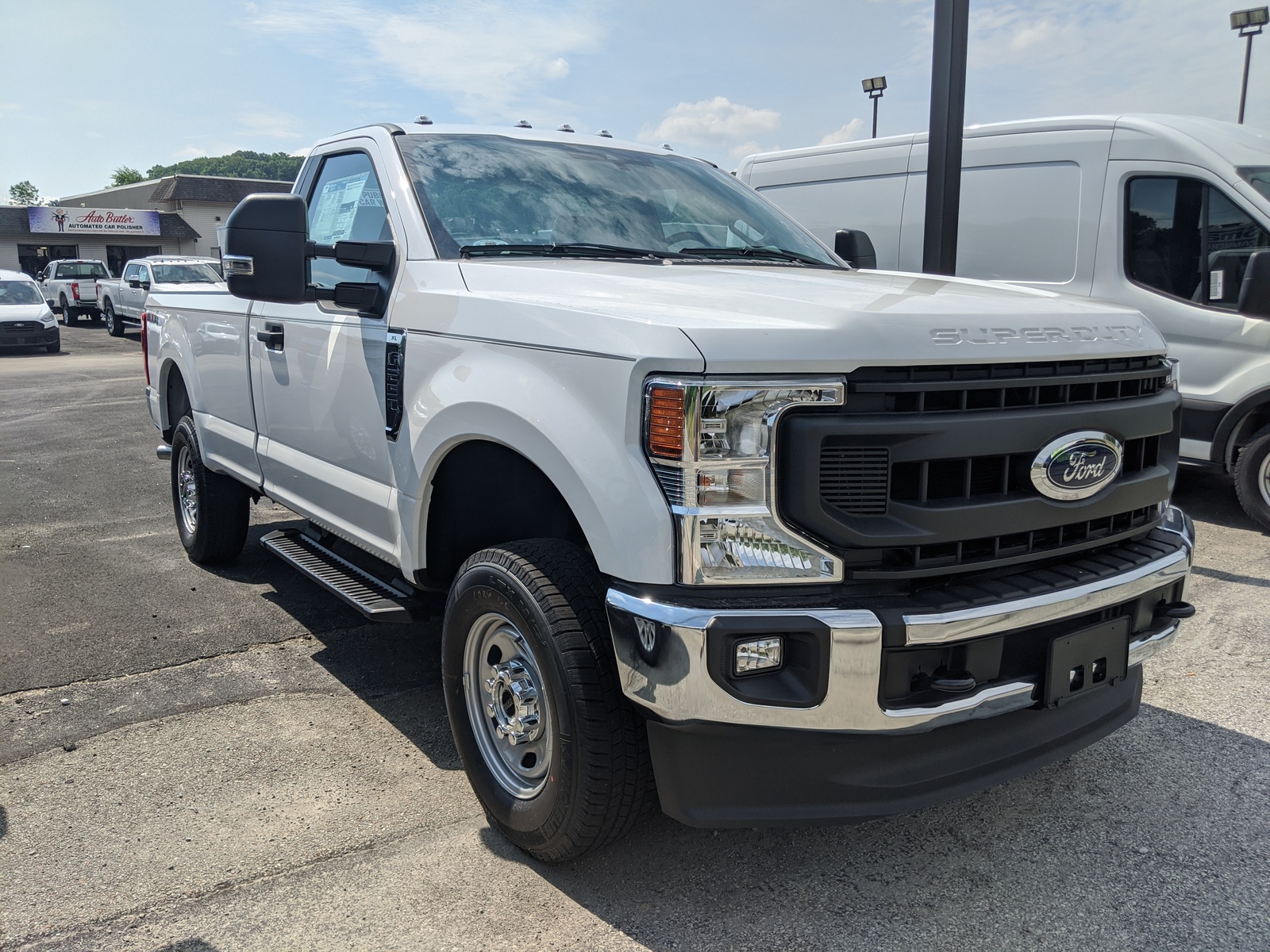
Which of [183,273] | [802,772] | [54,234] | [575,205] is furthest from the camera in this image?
[54,234]

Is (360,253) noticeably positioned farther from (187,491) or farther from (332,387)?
(187,491)

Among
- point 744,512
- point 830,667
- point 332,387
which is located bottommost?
point 830,667

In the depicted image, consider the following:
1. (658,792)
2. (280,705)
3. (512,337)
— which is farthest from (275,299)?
(658,792)

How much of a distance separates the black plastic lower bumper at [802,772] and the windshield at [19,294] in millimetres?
24068

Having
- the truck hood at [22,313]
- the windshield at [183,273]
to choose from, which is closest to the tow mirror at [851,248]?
the windshield at [183,273]

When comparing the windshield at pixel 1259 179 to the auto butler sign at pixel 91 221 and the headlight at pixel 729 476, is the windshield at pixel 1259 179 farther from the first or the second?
the auto butler sign at pixel 91 221

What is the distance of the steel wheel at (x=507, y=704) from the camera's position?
2689mm

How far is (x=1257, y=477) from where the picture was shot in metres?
6.34

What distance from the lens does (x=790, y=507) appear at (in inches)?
84.0

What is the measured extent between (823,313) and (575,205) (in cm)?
149

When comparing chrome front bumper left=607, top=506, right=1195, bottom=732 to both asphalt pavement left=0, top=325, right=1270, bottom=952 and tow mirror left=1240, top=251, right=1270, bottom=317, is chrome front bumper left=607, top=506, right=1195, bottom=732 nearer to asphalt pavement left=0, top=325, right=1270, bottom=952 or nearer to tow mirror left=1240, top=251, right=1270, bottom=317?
asphalt pavement left=0, top=325, right=1270, bottom=952

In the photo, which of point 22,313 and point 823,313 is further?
point 22,313

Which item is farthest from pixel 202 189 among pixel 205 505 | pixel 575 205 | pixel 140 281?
pixel 575 205

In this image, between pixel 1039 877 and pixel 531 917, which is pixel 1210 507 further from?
pixel 531 917
